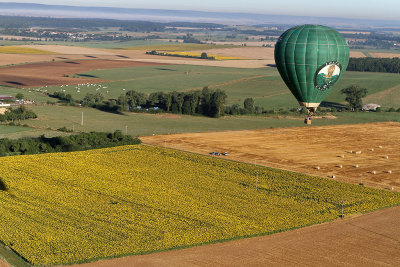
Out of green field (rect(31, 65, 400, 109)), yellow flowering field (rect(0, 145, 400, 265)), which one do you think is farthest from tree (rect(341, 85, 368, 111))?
yellow flowering field (rect(0, 145, 400, 265))

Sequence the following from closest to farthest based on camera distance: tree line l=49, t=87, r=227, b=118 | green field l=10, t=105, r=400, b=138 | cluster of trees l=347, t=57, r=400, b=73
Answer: green field l=10, t=105, r=400, b=138, tree line l=49, t=87, r=227, b=118, cluster of trees l=347, t=57, r=400, b=73

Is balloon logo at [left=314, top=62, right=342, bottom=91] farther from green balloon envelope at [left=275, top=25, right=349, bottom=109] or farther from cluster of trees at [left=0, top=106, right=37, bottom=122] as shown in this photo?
cluster of trees at [left=0, top=106, right=37, bottom=122]

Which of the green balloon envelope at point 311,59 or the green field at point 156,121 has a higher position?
the green balloon envelope at point 311,59

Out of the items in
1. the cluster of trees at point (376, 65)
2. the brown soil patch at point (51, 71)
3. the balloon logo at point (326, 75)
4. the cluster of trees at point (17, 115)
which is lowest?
the cluster of trees at point (17, 115)

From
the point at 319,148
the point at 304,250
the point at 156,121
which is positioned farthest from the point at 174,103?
the point at 304,250

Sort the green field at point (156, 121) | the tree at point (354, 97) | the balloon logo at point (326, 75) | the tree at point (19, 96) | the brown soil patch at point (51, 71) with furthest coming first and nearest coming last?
the brown soil patch at point (51, 71)
the tree at point (354, 97)
the tree at point (19, 96)
the green field at point (156, 121)
the balloon logo at point (326, 75)

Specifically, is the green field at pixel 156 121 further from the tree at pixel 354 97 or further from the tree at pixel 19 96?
the tree at pixel 19 96

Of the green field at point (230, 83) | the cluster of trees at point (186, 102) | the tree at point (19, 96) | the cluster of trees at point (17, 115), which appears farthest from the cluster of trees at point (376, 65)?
the cluster of trees at point (17, 115)

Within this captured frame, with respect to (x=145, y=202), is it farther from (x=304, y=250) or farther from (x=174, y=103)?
(x=174, y=103)
